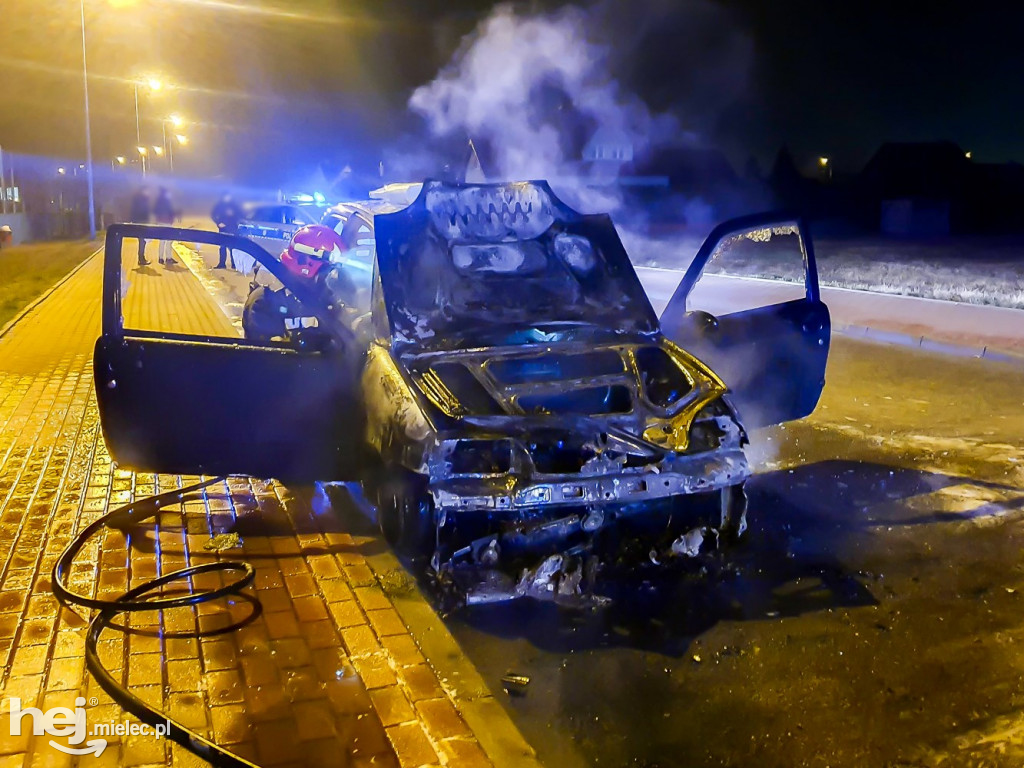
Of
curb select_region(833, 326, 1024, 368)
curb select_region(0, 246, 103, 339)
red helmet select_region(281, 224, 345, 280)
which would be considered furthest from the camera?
curb select_region(0, 246, 103, 339)

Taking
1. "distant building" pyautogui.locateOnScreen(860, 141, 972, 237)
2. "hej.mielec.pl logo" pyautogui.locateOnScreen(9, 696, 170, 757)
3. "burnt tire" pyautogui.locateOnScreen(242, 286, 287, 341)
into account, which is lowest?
"hej.mielec.pl logo" pyautogui.locateOnScreen(9, 696, 170, 757)

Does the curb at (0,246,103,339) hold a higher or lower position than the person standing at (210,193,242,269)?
lower

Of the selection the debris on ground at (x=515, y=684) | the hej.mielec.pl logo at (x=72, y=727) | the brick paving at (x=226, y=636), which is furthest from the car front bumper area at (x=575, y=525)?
the hej.mielec.pl logo at (x=72, y=727)

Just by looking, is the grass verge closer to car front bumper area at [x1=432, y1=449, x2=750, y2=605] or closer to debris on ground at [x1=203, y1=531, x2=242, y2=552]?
debris on ground at [x1=203, y1=531, x2=242, y2=552]

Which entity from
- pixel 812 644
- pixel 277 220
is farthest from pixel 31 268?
pixel 812 644

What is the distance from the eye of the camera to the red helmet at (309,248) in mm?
9109

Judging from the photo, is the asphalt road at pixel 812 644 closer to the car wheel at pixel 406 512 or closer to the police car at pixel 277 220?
the car wheel at pixel 406 512

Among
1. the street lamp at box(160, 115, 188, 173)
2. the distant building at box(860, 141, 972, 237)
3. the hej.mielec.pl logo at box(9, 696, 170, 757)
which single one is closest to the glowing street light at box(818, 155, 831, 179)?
the distant building at box(860, 141, 972, 237)

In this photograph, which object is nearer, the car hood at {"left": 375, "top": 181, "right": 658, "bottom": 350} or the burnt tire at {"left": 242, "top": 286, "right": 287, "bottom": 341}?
the car hood at {"left": 375, "top": 181, "right": 658, "bottom": 350}

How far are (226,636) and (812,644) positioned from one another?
2.56 meters

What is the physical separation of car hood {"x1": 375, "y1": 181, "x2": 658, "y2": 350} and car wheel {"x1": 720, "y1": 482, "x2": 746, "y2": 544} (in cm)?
121

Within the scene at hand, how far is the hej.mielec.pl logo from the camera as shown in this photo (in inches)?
118

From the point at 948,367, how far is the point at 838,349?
4.86 ft

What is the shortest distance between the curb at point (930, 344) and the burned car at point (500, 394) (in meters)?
5.26
